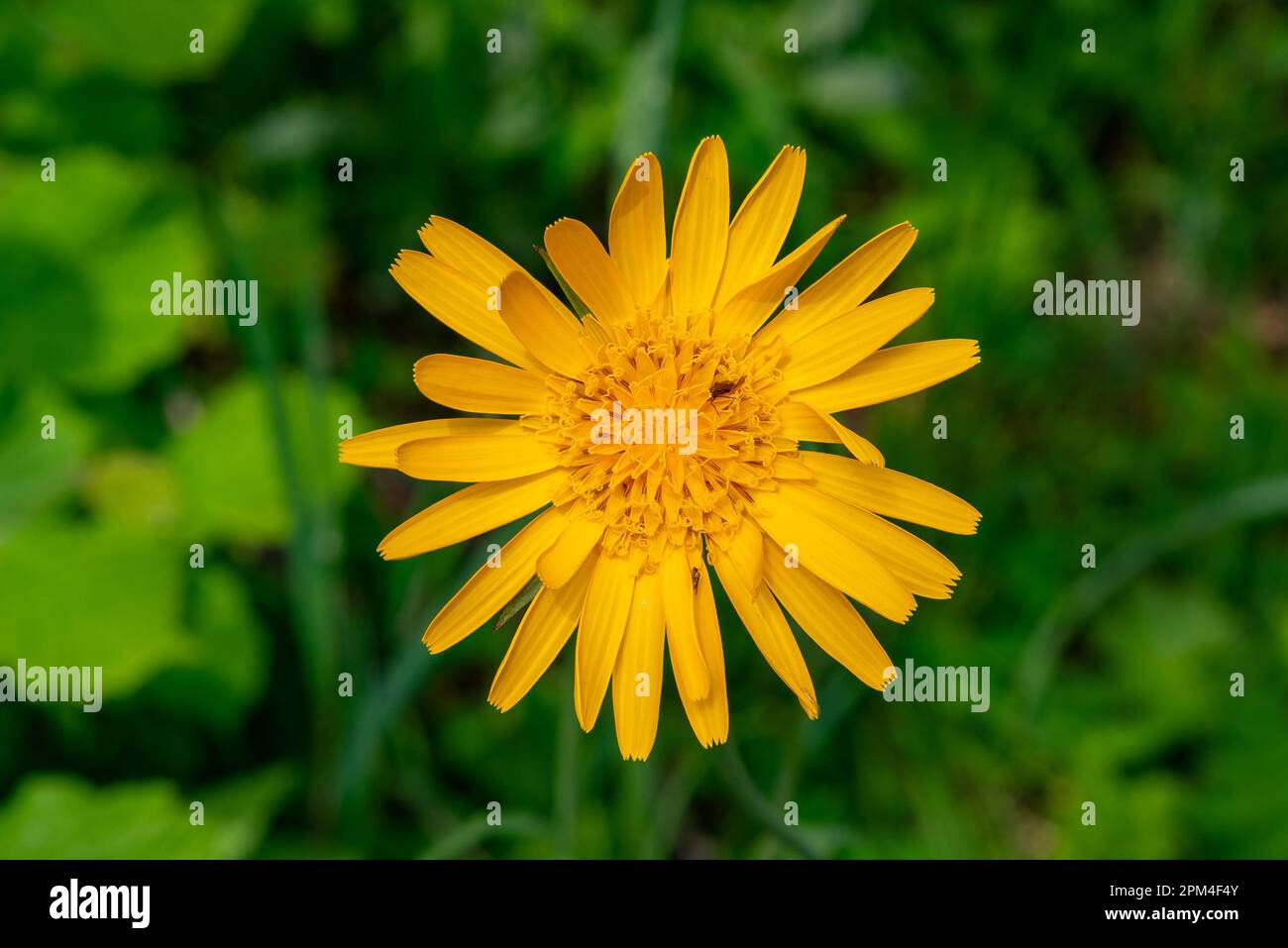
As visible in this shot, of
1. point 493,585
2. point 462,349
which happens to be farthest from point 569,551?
point 462,349

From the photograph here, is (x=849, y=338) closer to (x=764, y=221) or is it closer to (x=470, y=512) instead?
(x=764, y=221)

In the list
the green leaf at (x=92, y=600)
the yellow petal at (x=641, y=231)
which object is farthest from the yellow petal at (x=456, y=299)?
the green leaf at (x=92, y=600)

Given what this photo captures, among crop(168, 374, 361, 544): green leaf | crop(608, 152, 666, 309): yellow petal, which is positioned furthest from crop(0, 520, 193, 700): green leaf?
crop(608, 152, 666, 309): yellow petal

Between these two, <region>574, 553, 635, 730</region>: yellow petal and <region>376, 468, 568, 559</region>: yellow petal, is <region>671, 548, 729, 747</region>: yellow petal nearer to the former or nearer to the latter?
<region>574, 553, 635, 730</region>: yellow petal
